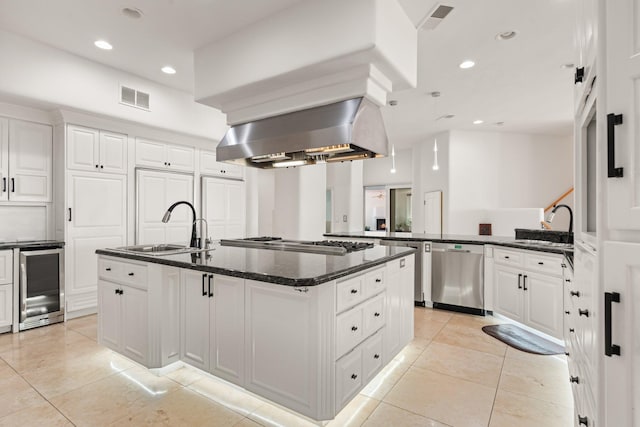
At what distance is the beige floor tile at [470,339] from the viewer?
2.95 meters

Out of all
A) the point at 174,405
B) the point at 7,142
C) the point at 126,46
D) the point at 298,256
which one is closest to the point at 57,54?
the point at 126,46

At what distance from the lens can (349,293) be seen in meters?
1.89

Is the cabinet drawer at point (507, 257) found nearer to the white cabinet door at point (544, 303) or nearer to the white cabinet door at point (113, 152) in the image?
the white cabinet door at point (544, 303)

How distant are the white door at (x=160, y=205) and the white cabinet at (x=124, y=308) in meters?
1.74

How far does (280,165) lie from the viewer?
10.5 ft

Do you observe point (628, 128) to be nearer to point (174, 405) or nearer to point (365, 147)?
point (365, 147)

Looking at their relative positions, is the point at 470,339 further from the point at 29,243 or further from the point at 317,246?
the point at 29,243

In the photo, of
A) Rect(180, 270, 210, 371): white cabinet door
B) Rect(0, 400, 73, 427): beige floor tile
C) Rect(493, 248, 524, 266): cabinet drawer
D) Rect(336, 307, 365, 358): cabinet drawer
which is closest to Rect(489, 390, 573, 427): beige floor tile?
Rect(336, 307, 365, 358): cabinet drawer

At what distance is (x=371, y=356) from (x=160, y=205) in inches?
142

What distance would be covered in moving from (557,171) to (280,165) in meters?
6.76

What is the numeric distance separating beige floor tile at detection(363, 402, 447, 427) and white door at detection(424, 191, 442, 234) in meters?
5.41

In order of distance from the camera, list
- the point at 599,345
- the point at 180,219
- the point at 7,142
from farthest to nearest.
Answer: the point at 180,219 < the point at 7,142 < the point at 599,345

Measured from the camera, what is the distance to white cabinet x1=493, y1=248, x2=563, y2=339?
3.04 metres

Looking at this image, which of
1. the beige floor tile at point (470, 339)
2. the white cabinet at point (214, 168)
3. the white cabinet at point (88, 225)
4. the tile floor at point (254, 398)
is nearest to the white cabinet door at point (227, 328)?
the tile floor at point (254, 398)
